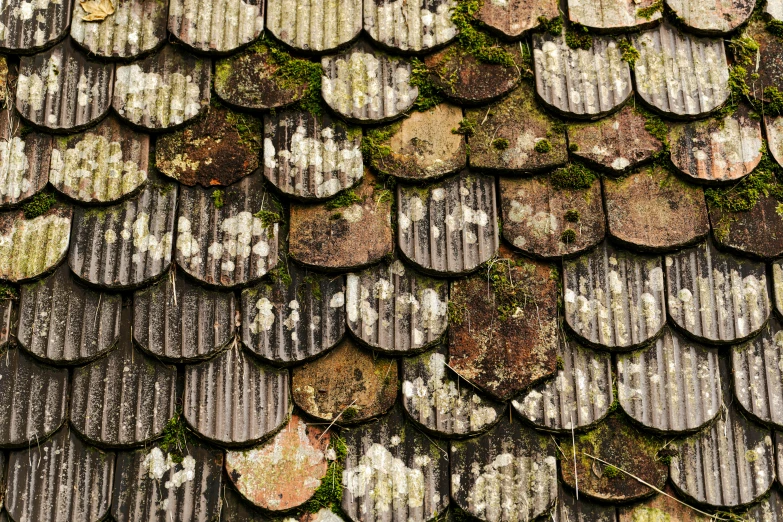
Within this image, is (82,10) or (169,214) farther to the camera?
(82,10)

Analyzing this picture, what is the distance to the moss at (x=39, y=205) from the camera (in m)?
2.41

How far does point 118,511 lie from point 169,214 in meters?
0.85

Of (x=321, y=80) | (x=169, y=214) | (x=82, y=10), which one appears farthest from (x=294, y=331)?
(x=82, y=10)

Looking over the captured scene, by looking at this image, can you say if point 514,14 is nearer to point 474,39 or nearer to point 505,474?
point 474,39

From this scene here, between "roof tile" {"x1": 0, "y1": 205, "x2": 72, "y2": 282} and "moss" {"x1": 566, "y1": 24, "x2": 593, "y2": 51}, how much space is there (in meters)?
1.65

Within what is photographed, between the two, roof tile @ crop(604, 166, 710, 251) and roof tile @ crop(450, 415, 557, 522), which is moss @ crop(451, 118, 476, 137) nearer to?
roof tile @ crop(604, 166, 710, 251)

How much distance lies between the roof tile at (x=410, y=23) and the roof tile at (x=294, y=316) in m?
0.80

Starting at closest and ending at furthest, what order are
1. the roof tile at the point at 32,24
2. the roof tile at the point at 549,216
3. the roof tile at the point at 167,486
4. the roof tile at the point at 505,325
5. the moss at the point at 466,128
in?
the roof tile at the point at 167,486
the roof tile at the point at 505,325
the roof tile at the point at 549,216
the moss at the point at 466,128
the roof tile at the point at 32,24

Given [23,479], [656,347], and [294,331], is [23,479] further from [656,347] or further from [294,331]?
[656,347]

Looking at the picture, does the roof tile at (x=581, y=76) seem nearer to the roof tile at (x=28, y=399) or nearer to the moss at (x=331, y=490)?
the moss at (x=331, y=490)

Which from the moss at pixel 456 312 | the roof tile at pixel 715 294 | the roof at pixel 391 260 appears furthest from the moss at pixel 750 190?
the moss at pixel 456 312

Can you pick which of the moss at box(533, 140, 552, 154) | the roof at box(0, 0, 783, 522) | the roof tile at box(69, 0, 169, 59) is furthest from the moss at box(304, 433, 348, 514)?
the roof tile at box(69, 0, 169, 59)

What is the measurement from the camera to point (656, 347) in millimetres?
2318

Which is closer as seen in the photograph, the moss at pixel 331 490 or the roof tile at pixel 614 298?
the moss at pixel 331 490
